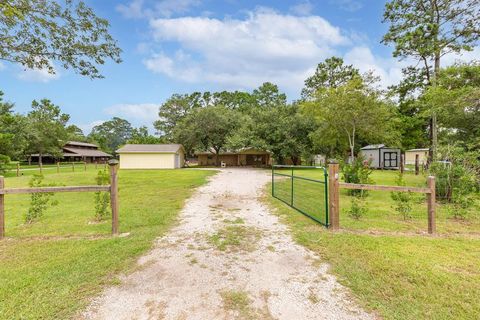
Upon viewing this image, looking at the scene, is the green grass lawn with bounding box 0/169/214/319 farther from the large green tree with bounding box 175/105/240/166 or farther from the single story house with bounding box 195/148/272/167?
the single story house with bounding box 195/148/272/167

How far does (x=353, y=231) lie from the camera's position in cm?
482

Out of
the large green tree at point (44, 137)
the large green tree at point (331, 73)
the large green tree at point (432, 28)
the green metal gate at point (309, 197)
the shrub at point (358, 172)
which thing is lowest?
the green metal gate at point (309, 197)

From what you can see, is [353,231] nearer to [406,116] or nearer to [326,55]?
[406,116]

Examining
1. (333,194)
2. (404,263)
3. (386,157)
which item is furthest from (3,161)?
(386,157)

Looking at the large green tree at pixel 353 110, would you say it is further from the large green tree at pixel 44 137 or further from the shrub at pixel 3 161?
the large green tree at pixel 44 137

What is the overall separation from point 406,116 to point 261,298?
27264mm

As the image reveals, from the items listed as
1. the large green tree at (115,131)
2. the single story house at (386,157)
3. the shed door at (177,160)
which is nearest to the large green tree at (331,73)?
the single story house at (386,157)

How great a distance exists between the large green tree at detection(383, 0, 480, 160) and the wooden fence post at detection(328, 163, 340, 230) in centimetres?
633

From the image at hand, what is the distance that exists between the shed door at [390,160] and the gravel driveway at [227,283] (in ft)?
82.1

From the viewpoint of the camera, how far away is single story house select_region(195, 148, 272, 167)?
108 ft

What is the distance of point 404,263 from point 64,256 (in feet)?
15.8

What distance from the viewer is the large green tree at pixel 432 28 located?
1059 cm

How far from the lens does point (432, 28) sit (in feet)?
38.2

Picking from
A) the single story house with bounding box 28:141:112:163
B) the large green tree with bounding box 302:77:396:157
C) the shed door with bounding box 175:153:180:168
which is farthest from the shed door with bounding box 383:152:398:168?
the single story house with bounding box 28:141:112:163
